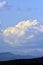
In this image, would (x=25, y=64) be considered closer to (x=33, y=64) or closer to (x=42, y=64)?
(x=33, y=64)

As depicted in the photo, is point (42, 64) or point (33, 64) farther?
point (33, 64)

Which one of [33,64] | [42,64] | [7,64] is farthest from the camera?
[7,64]

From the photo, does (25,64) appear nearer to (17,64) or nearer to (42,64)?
(17,64)

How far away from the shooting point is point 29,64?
54875mm

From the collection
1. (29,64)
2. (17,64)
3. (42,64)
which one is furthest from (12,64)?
(42,64)

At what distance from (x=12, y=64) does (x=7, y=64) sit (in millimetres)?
2810

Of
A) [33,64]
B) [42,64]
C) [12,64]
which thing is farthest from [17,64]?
[42,64]

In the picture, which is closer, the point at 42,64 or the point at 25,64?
the point at 42,64

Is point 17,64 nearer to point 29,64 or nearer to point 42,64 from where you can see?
point 29,64

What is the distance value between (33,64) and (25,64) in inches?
94.6

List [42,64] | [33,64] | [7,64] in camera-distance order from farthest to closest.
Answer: [7,64]
[33,64]
[42,64]

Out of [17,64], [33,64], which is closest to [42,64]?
[33,64]

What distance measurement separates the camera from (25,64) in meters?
56.4

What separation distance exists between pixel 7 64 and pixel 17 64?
3.44 meters
